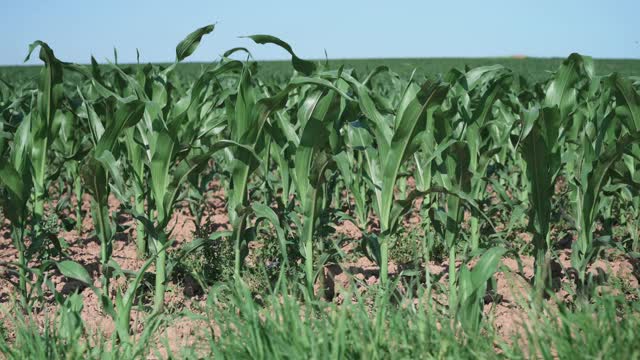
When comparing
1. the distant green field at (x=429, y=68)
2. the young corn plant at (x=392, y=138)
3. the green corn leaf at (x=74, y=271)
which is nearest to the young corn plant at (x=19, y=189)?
the green corn leaf at (x=74, y=271)

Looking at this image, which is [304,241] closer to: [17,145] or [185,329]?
[185,329]

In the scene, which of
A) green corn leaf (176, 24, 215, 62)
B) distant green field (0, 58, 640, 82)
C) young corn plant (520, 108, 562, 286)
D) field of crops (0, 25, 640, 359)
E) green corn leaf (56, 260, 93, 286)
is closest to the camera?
field of crops (0, 25, 640, 359)

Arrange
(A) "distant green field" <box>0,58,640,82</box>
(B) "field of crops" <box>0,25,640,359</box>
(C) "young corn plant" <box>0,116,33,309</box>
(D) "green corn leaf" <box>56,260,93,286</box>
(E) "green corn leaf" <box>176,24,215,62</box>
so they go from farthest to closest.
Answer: (A) "distant green field" <box>0,58,640,82</box> → (E) "green corn leaf" <box>176,24,215,62</box> → (C) "young corn plant" <box>0,116,33,309</box> → (D) "green corn leaf" <box>56,260,93,286</box> → (B) "field of crops" <box>0,25,640,359</box>

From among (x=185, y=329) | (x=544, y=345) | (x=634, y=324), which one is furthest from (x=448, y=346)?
(x=185, y=329)

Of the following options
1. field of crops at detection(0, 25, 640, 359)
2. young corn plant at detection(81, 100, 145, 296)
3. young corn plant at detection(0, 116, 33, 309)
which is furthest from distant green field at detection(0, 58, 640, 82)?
young corn plant at detection(81, 100, 145, 296)

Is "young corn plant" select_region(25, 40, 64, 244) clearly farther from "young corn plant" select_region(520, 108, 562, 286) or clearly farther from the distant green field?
the distant green field

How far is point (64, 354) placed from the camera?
2.30 meters

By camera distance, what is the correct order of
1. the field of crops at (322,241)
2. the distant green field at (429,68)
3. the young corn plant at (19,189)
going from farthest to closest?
the distant green field at (429,68), the young corn plant at (19,189), the field of crops at (322,241)

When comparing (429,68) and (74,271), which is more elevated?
(429,68)

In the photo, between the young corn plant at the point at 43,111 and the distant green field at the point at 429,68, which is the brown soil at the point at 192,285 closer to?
the young corn plant at the point at 43,111

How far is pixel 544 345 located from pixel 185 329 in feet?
5.30

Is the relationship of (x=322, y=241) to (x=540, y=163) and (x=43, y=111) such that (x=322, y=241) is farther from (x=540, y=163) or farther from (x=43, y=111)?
(x=43, y=111)

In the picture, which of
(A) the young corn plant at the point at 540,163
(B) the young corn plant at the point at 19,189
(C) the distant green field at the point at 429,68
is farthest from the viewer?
(C) the distant green field at the point at 429,68

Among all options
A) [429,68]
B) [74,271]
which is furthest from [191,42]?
[429,68]
